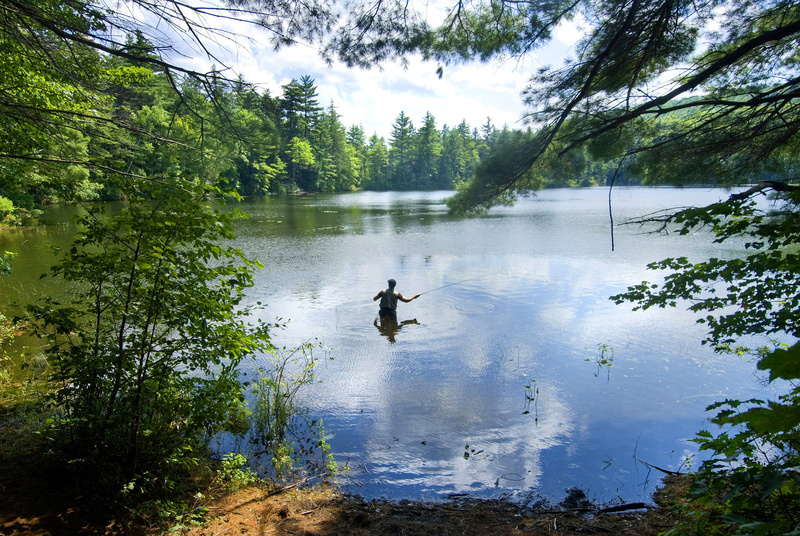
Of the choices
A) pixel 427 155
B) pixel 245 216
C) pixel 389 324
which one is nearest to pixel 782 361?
pixel 245 216

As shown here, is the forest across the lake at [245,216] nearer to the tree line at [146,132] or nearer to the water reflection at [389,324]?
the tree line at [146,132]

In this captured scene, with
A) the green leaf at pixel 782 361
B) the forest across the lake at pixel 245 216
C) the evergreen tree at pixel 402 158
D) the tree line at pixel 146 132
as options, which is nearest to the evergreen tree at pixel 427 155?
the evergreen tree at pixel 402 158

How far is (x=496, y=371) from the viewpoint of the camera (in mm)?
7332

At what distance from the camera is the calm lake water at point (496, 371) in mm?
4820

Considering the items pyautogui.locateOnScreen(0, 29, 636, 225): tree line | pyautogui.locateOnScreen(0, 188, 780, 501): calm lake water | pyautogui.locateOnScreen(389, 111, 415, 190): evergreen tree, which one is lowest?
pyautogui.locateOnScreen(0, 188, 780, 501): calm lake water

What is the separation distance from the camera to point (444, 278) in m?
13.5

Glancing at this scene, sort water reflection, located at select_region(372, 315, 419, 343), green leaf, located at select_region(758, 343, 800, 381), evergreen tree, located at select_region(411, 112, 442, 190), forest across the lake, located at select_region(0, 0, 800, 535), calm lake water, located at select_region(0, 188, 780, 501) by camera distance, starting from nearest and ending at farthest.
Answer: green leaf, located at select_region(758, 343, 800, 381), forest across the lake, located at select_region(0, 0, 800, 535), calm lake water, located at select_region(0, 188, 780, 501), water reflection, located at select_region(372, 315, 419, 343), evergreen tree, located at select_region(411, 112, 442, 190)

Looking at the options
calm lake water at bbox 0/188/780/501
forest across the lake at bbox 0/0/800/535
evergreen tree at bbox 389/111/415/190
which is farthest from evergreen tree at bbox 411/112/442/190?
forest across the lake at bbox 0/0/800/535

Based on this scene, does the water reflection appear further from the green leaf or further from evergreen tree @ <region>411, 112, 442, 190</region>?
evergreen tree @ <region>411, 112, 442, 190</region>

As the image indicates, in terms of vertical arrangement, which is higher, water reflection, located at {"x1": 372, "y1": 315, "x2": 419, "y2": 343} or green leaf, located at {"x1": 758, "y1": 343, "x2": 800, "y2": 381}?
green leaf, located at {"x1": 758, "y1": 343, "x2": 800, "y2": 381}

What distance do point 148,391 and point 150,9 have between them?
2.86 metres

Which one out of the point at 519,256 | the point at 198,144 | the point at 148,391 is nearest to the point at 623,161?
the point at 198,144

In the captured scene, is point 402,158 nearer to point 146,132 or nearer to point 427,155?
point 427,155

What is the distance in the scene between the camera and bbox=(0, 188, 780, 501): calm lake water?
482 cm
